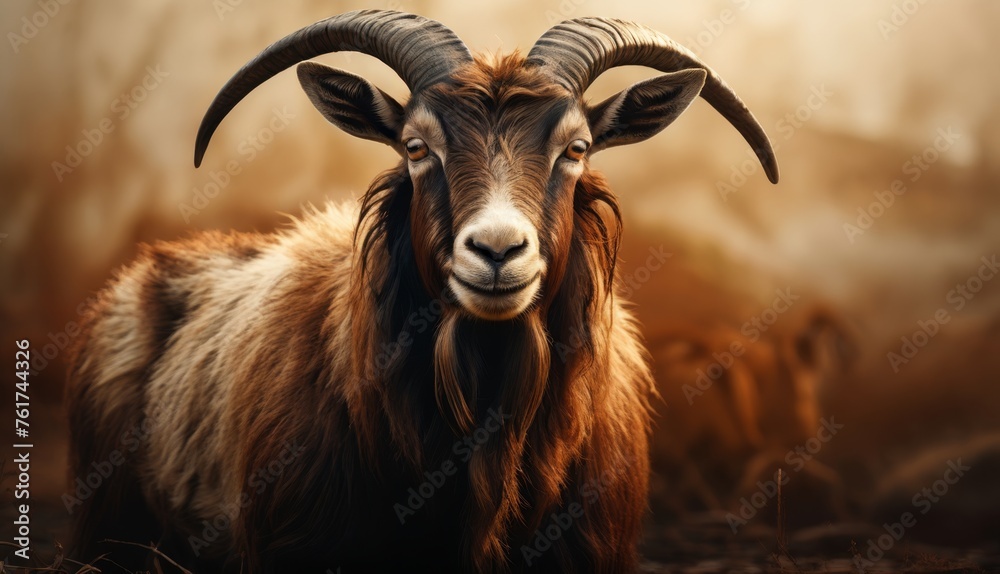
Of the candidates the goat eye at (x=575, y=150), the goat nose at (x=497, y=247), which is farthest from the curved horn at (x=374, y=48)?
the goat nose at (x=497, y=247)

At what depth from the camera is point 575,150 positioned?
4.05m

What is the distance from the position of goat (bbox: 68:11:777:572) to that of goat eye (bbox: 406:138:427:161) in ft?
0.04

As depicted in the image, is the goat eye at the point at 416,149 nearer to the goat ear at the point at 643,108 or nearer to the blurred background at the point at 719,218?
the goat ear at the point at 643,108

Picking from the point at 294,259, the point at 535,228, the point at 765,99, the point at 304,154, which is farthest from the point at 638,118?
the point at 304,154

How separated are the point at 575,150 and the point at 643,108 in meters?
0.66

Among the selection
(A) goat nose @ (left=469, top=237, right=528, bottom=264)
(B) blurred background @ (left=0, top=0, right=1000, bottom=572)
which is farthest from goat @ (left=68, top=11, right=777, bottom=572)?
(B) blurred background @ (left=0, top=0, right=1000, bottom=572)

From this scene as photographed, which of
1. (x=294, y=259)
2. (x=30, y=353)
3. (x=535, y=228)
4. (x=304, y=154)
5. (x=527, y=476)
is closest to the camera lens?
(x=535, y=228)

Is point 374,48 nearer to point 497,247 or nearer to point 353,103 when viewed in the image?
point 353,103

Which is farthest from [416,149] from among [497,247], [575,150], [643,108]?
[643,108]

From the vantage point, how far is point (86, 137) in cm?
781

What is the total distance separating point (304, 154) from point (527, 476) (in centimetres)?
494

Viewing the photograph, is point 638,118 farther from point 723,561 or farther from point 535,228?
point 723,561

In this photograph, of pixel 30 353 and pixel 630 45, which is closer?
pixel 630 45

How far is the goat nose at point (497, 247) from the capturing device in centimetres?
340
